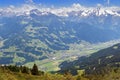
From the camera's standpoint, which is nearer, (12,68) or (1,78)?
(1,78)

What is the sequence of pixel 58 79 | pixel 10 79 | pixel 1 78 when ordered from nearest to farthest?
1. pixel 1 78
2. pixel 10 79
3. pixel 58 79

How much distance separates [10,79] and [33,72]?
178 ft

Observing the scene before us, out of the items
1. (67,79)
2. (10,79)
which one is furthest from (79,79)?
(10,79)

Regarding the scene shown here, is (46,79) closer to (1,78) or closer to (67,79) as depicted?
(67,79)

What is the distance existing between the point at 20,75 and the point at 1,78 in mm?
36569

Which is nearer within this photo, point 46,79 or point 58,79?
point 46,79

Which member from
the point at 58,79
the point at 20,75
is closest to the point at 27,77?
the point at 20,75

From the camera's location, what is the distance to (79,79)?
189m

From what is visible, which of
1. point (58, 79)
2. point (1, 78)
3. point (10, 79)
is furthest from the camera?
point (58, 79)

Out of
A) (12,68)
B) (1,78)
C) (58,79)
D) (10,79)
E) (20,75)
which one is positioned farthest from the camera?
(12,68)

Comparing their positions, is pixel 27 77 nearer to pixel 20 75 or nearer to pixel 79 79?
pixel 20 75

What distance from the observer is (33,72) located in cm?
17575

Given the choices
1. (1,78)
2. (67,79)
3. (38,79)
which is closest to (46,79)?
(38,79)

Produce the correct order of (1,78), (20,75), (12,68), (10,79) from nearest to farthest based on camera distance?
(1,78)
(10,79)
(20,75)
(12,68)
